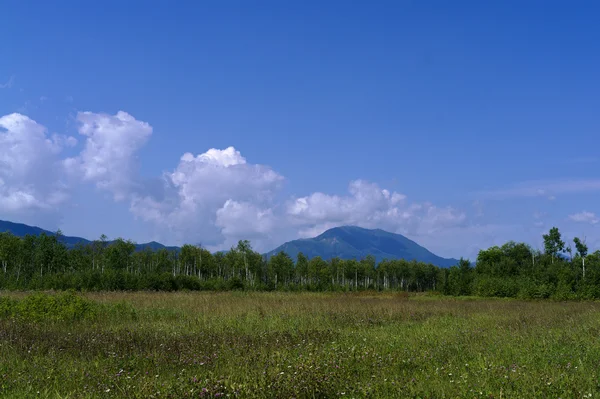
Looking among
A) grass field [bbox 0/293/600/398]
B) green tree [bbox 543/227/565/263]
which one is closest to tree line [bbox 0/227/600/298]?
green tree [bbox 543/227/565/263]

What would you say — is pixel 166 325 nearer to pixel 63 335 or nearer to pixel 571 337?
pixel 63 335

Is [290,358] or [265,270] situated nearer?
[290,358]

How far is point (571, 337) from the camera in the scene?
38.9 ft

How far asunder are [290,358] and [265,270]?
104589 mm

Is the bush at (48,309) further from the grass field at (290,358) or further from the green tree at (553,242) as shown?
the green tree at (553,242)

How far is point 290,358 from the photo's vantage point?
9180 mm

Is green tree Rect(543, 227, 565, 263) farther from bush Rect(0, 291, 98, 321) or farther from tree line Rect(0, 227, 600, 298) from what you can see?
bush Rect(0, 291, 98, 321)

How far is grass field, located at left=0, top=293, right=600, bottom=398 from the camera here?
6.96 meters

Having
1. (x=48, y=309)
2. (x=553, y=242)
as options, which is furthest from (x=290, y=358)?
(x=553, y=242)

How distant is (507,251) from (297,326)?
107m

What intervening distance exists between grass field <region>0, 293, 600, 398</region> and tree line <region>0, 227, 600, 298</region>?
131ft

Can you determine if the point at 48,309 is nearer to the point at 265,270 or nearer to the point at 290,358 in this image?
the point at 290,358

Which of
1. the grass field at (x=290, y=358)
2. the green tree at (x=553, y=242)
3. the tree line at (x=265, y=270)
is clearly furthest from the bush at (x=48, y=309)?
the green tree at (x=553, y=242)

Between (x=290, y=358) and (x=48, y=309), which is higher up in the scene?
(x=48, y=309)
